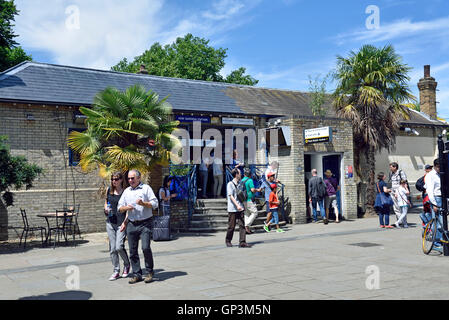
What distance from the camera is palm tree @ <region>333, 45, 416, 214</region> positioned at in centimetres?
1802

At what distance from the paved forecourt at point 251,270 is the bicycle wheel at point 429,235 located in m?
0.21

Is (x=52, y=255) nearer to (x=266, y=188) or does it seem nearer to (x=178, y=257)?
(x=178, y=257)

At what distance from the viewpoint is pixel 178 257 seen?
383 inches

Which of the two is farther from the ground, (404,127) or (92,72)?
(92,72)

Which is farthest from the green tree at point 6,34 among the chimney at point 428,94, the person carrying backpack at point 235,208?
the chimney at point 428,94

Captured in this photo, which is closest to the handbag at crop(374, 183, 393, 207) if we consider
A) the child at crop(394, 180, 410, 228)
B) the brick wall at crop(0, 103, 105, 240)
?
the child at crop(394, 180, 410, 228)

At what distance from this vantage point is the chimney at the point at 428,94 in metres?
25.9

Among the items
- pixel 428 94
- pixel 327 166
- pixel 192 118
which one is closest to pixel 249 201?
pixel 192 118

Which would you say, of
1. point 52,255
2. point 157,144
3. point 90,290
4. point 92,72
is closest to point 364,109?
point 157,144

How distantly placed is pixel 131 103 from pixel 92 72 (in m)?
6.05

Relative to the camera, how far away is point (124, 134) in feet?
39.2

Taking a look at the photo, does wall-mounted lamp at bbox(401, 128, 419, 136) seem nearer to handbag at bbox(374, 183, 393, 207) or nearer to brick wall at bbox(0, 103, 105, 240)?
handbag at bbox(374, 183, 393, 207)

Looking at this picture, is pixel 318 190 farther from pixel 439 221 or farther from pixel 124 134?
pixel 124 134

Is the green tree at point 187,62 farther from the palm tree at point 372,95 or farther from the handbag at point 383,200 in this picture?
the handbag at point 383,200
